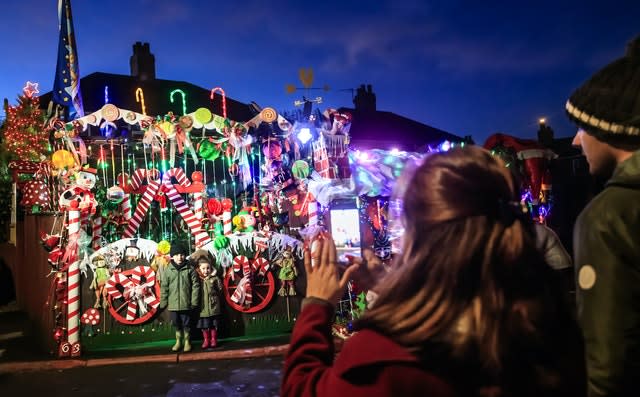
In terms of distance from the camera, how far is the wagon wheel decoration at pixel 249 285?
393 inches

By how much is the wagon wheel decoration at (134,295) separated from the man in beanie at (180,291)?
1.51 feet

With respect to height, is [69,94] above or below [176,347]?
above

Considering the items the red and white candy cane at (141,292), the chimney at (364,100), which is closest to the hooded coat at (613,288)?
the red and white candy cane at (141,292)

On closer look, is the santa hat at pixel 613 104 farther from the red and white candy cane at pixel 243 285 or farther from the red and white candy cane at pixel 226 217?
the red and white candy cane at pixel 243 285

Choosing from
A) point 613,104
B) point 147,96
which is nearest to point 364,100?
point 147,96

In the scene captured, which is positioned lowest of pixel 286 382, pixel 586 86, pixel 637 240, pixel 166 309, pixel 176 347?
pixel 176 347

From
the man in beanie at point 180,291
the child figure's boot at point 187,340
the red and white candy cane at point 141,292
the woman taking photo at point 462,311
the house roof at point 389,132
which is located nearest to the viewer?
the woman taking photo at point 462,311

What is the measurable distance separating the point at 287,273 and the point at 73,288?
13.4ft

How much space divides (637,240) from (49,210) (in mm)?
9848

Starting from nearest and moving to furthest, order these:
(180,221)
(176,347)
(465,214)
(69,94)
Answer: (465,214), (176,347), (69,94), (180,221)

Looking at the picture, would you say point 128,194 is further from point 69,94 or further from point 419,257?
point 419,257

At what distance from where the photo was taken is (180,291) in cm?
905

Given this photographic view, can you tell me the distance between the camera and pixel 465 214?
135 centimetres

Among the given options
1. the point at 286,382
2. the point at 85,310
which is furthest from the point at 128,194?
the point at 286,382
